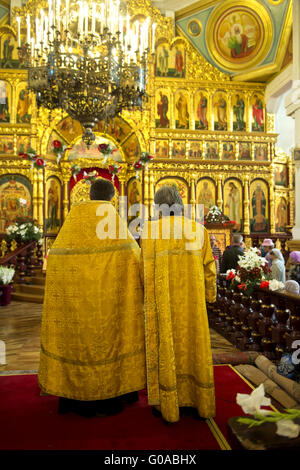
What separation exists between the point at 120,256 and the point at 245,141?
11.1 meters

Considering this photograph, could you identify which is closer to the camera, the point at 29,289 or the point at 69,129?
the point at 29,289

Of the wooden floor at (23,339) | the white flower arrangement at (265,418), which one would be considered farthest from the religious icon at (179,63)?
the white flower arrangement at (265,418)

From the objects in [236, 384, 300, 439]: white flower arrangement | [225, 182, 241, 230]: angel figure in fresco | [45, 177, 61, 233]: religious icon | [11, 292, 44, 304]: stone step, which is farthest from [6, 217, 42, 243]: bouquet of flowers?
[236, 384, 300, 439]: white flower arrangement

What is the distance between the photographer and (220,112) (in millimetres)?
12766

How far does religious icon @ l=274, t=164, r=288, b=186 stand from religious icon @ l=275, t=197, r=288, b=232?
1.93ft

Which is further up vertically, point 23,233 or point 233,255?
point 23,233

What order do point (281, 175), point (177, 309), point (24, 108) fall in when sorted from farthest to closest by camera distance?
point (281, 175) < point (24, 108) < point (177, 309)

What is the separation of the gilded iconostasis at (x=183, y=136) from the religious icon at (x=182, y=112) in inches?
1.3

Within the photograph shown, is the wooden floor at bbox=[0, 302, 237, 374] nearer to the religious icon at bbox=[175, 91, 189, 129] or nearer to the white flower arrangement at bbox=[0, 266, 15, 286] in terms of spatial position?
the white flower arrangement at bbox=[0, 266, 15, 286]

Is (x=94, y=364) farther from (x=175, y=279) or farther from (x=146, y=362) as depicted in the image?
(x=175, y=279)

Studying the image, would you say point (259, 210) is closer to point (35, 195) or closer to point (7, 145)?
point (35, 195)

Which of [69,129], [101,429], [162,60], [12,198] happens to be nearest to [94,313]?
[101,429]

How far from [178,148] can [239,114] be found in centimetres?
249

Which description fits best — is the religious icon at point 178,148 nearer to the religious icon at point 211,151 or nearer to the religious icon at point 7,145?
the religious icon at point 211,151
